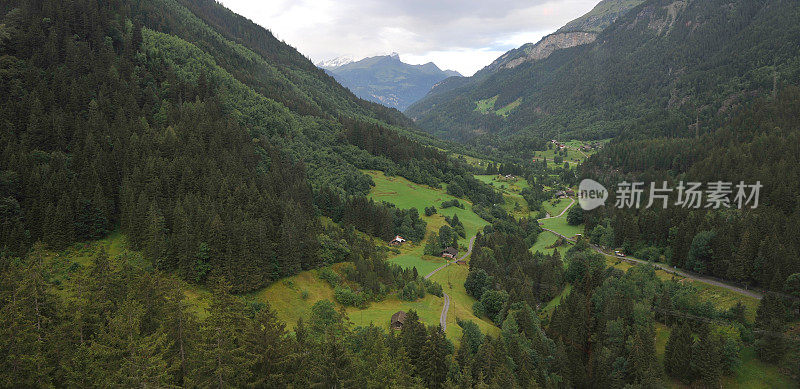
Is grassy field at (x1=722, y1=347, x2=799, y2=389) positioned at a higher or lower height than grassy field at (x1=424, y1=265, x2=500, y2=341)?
higher

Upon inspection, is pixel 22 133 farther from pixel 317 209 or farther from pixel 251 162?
pixel 317 209

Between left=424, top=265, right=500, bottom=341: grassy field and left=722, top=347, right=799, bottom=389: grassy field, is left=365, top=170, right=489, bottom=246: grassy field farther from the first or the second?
left=722, top=347, right=799, bottom=389: grassy field

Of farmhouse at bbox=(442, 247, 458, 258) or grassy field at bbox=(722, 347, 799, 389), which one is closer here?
grassy field at bbox=(722, 347, 799, 389)

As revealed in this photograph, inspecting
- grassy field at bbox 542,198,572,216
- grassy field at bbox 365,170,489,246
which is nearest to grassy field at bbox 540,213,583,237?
grassy field at bbox 542,198,572,216

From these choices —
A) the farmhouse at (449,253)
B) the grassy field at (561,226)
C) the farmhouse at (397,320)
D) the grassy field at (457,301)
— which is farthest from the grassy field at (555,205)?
the farmhouse at (397,320)

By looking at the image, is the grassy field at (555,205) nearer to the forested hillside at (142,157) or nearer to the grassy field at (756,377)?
the forested hillside at (142,157)

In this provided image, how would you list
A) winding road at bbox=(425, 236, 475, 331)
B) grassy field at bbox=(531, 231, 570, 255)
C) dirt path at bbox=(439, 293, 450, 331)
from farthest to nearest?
1. grassy field at bbox=(531, 231, 570, 255)
2. winding road at bbox=(425, 236, 475, 331)
3. dirt path at bbox=(439, 293, 450, 331)

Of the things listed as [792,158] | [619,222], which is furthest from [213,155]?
[792,158]
